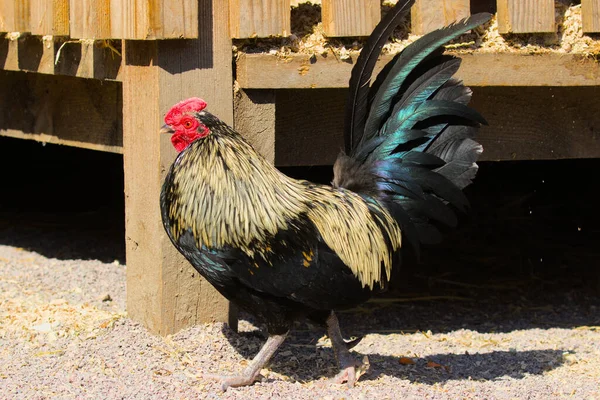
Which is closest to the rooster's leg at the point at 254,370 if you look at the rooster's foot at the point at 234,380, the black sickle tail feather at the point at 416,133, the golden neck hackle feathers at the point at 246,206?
the rooster's foot at the point at 234,380

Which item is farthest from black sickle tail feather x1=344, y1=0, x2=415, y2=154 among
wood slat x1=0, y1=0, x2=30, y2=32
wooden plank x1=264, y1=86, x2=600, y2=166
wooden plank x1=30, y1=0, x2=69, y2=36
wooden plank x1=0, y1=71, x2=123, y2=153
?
wood slat x1=0, y1=0, x2=30, y2=32

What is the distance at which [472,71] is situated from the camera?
4.66m

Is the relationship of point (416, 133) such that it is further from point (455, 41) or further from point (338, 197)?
point (455, 41)

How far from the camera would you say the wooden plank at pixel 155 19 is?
4.20 m

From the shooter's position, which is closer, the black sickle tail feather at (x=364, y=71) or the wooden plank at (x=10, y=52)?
the black sickle tail feather at (x=364, y=71)

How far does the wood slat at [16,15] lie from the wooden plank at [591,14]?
318 cm

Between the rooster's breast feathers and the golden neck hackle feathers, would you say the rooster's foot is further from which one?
the golden neck hackle feathers

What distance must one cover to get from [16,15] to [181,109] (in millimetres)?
1690

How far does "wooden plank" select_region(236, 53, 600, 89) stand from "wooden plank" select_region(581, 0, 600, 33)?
0.58 feet

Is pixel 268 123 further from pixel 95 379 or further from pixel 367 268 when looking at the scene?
pixel 95 379

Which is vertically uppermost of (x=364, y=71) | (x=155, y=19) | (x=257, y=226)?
(x=155, y=19)

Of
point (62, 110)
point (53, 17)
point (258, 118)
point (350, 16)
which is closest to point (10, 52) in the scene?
point (62, 110)

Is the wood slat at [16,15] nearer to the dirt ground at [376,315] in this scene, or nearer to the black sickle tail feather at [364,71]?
the dirt ground at [376,315]

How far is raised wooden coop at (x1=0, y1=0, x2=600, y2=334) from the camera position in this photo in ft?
14.5
